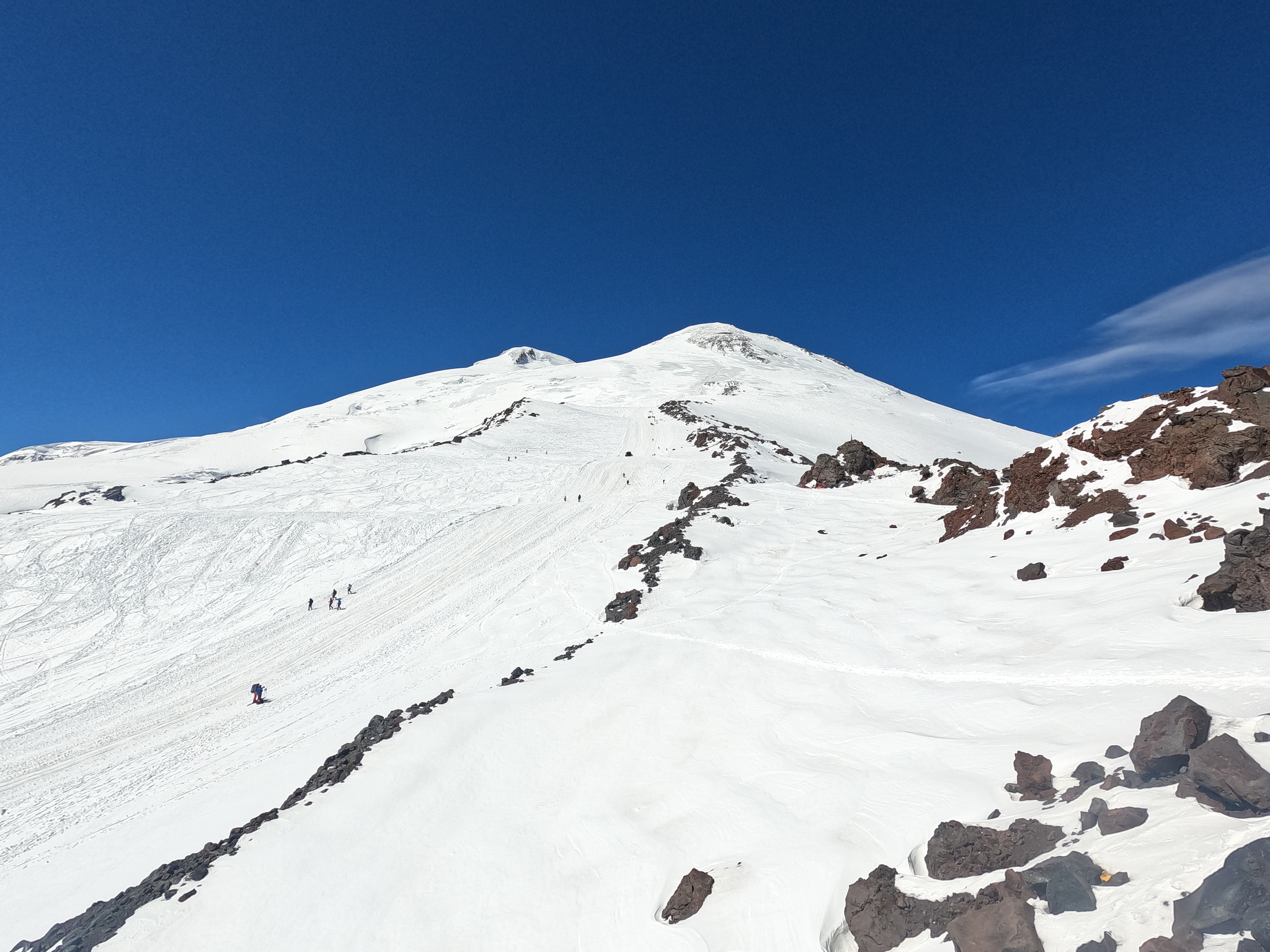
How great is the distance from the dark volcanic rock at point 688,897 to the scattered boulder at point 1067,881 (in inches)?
124

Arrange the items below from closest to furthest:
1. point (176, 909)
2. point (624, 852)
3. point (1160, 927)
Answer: point (1160, 927)
point (624, 852)
point (176, 909)

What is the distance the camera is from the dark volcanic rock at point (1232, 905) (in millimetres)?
3221

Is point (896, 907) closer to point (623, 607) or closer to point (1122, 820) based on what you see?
point (1122, 820)

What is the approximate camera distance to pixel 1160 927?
3.50 meters

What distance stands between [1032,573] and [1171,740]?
6.35m

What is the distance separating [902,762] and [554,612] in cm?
1238

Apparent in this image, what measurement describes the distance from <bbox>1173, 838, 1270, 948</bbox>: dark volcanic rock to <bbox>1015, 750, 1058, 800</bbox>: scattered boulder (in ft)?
6.36

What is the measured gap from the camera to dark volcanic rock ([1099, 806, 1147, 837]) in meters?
4.39

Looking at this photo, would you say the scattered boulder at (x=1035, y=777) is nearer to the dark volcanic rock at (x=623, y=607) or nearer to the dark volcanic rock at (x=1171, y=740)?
the dark volcanic rock at (x=1171, y=740)

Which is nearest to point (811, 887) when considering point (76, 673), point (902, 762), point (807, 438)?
point (902, 762)

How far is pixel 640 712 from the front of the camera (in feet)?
33.8

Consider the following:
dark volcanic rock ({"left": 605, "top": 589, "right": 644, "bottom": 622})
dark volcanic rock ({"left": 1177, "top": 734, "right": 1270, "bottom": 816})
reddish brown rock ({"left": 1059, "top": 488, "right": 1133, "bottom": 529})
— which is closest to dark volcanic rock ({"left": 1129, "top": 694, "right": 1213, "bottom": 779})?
dark volcanic rock ({"left": 1177, "top": 734, "right": 1270, "bottom": 816})

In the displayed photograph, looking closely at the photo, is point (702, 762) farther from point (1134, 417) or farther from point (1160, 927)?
point (1134, 417)

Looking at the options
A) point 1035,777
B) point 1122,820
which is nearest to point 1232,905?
point 1122,820
